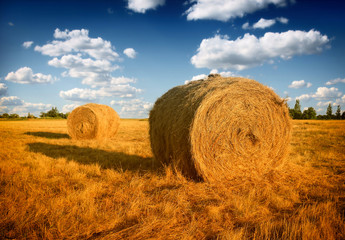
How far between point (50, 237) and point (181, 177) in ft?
9.24

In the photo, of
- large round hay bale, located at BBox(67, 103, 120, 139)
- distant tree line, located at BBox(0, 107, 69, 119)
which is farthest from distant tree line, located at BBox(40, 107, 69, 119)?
large round hay bale, located at BBox(67, 103, 120, 139)

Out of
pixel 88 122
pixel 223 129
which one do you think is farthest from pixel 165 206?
pixel 88 122

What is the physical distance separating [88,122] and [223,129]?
10.2 metres

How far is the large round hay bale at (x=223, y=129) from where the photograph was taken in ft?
15.2

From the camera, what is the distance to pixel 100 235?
2660 millimetres

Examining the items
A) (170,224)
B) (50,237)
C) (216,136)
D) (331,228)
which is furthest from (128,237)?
(216,136)

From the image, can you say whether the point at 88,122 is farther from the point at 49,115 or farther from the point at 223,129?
the point at 49,115

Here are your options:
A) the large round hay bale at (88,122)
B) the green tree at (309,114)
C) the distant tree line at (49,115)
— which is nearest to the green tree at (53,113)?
the distant tree line at (49,115)

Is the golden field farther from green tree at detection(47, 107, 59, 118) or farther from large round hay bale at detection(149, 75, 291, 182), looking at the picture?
green tree at detection(47, 107, 59, 118)

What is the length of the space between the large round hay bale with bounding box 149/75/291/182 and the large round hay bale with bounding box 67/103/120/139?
306 inches

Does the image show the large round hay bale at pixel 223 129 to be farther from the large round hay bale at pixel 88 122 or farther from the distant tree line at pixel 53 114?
the distant tree line at pixel 53 114

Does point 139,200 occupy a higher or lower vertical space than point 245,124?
lower

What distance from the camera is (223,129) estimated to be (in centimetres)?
494

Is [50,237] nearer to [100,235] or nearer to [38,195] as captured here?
[100,235]
